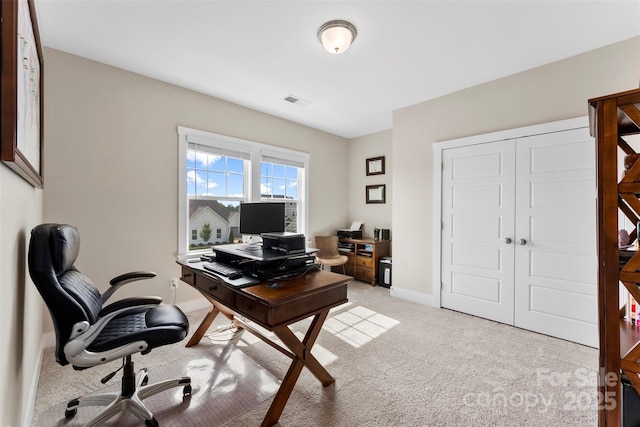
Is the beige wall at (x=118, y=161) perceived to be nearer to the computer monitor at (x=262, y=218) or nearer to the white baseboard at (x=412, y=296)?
the computer monitor at (x=262, y=218)

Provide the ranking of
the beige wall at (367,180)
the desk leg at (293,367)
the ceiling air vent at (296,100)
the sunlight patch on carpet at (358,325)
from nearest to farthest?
the desk leg at (293,367), the sunlight patch on carpet at (358,325), the ceiling air vent at (296,100), the beige wall at (367,180)

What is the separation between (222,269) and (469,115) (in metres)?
3.25

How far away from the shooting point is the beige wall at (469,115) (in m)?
2.41

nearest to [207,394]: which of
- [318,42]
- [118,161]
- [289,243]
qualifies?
[289,243]

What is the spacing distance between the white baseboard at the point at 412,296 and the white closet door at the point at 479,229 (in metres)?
0.19

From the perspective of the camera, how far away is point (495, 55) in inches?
99.8

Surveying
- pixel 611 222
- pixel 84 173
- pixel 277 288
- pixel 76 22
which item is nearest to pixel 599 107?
pixel 611 222

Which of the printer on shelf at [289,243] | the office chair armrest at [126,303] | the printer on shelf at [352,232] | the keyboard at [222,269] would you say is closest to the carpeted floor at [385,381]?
the office chair armrest at [126,303]

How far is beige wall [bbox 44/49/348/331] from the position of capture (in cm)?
250

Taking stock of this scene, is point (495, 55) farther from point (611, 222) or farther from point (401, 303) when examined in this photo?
point (401, 303)

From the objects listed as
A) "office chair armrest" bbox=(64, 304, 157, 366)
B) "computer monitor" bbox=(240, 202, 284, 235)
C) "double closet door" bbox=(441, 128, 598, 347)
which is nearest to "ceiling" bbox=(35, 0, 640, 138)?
"double closet door" bbox=(441, 128, 598, 347)

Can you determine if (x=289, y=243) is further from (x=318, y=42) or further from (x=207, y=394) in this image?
(x=318, y=42)

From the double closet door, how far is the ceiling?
2.87ft

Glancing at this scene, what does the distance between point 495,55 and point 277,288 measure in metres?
2.92
